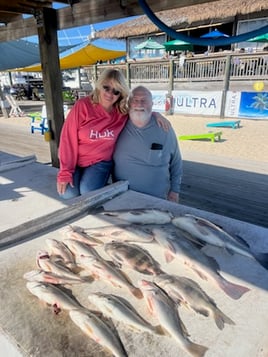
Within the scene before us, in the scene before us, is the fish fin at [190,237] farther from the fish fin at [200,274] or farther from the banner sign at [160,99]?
the banner sign at [160,99]

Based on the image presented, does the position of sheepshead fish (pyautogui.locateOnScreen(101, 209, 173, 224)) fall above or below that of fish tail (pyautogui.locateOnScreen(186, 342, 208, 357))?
above

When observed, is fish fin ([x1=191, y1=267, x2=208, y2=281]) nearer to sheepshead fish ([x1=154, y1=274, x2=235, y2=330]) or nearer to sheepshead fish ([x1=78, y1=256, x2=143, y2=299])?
sheepshead fish ([x1=154, y1=274, x2=235, y2=330])

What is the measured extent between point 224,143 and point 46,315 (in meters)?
7.52

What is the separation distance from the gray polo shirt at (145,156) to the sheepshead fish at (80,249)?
1.07 m

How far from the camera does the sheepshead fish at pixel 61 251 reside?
1224 mm

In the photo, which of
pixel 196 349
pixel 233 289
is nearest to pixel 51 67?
pixel 233 289

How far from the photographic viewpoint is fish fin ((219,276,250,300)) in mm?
1056

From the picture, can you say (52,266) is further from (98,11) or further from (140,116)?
(98,11)

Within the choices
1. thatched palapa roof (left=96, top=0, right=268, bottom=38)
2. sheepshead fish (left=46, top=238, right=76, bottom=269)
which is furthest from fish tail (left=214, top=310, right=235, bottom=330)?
thatched palapa roof (left=96, top=0, right=268, bottom=38)

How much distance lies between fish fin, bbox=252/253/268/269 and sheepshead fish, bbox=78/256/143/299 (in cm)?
54

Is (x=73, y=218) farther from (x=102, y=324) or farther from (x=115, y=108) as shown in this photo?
(x=115, y=108)

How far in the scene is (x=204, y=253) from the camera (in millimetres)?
Result: 1276

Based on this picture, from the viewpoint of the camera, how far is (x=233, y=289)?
1.08 m

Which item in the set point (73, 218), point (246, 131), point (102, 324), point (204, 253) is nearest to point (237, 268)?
point (204, 253)
